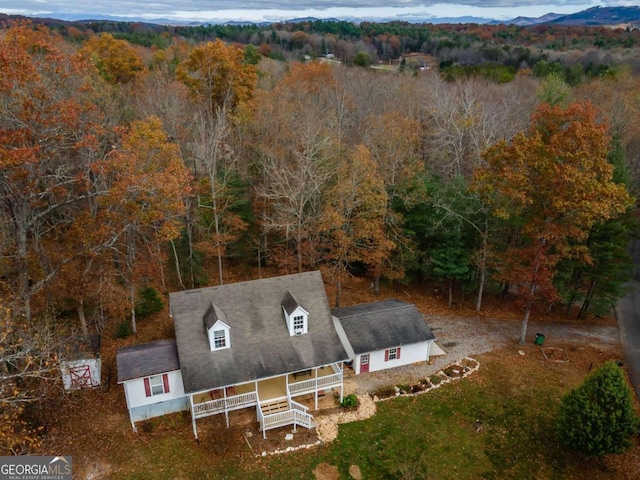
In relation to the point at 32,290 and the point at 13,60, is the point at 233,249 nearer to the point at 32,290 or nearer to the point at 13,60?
the point at 32,290

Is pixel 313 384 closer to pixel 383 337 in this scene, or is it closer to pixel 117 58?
pixel 383 337

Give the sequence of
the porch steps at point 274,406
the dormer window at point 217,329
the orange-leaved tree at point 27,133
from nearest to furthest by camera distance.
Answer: the orange-leaved tree at point 27,133 < the dormer window at point 217,329 < the porch steps at point 274,406

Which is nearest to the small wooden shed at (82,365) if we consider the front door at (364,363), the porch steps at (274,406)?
the porch steps at (274,406)

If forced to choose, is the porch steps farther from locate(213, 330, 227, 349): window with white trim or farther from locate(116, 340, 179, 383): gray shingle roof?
locate(116, 340, 179, 383): gray shingle roof

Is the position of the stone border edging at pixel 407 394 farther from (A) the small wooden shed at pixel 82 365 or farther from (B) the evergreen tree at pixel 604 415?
(A) the small wooden shed at pixel 82 365

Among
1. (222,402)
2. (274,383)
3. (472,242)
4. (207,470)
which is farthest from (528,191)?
(207,470)
